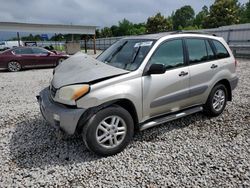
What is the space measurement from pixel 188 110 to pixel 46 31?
83.5ft

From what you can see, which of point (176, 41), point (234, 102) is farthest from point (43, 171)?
point (234, 102)

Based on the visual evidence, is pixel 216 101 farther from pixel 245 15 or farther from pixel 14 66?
pixel 245 15

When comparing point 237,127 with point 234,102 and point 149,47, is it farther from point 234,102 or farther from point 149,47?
point 149,47

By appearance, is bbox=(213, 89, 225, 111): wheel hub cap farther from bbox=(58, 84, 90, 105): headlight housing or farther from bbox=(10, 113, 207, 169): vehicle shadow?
bbox=(58, 84, 90, 105): headlight housing

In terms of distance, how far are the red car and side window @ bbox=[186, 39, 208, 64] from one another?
1029 cm

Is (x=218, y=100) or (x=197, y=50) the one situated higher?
(x=197, y=50)

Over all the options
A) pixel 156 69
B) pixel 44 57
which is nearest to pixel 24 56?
pixel 44 57

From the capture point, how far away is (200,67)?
384cm

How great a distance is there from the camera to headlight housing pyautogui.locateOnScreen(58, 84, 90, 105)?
2.74 m

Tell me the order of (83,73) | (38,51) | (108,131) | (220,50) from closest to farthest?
(108,131) < (83,73) < (220,50) < (38,51)

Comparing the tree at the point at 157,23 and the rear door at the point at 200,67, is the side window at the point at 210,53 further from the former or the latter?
the tree at the point at 157,23

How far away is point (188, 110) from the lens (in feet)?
12.6

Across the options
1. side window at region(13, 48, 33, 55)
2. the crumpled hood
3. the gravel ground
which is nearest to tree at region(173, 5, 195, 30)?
side window at region(13, 48, 33, 55)

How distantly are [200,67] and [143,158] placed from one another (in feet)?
6.39
